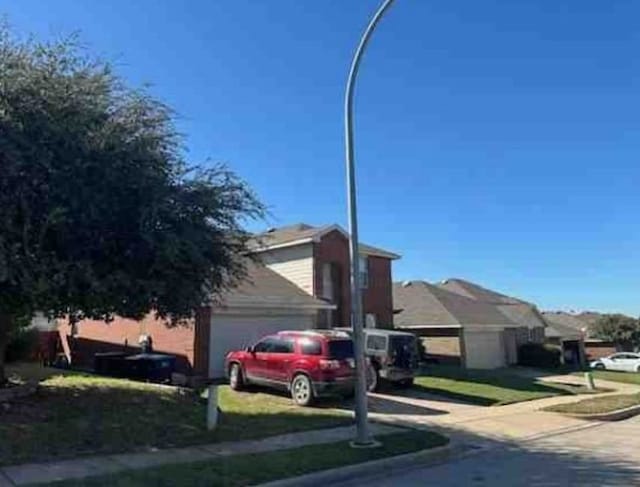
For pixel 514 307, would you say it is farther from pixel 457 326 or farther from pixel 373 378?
pixel 373 378

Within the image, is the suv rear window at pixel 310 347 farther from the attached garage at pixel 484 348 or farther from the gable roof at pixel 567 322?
the gable roof at pixel 567 322

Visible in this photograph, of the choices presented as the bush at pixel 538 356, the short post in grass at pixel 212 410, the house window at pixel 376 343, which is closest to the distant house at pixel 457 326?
the bush at pixel 538 356

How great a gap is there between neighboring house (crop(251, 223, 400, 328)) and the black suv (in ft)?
23.5

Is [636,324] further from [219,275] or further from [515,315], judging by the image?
[219,275]

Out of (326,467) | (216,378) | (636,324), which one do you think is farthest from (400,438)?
(636,324)

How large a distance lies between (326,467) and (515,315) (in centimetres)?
3964

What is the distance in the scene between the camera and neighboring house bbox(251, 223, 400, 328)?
1191 inches

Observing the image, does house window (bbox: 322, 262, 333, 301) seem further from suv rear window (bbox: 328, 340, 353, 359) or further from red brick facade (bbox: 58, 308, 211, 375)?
suv rear window (bbox: 328, 340, 353, 359)

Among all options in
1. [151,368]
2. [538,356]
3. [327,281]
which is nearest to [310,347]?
[151,368]

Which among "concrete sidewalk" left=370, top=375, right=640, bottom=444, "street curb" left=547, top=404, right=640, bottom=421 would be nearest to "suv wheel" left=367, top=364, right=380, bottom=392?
"concrete sidewalk" left=370, top=375, right=640, bottom=444

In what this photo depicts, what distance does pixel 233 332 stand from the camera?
23.9 metres

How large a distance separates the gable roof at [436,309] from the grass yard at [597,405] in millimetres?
13327

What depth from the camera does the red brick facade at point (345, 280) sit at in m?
30.5

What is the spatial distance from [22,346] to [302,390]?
12.6 metres
